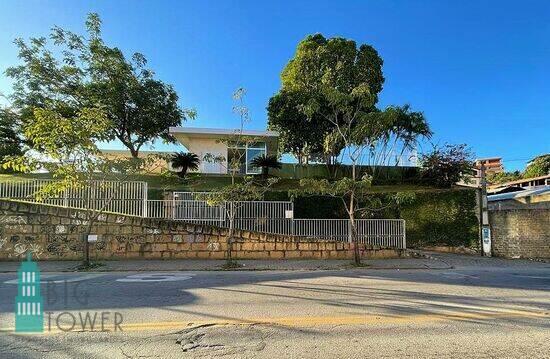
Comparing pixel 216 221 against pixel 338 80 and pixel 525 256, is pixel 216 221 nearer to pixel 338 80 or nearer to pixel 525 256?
pixel 525 256

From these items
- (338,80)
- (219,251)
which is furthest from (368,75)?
(219,251)

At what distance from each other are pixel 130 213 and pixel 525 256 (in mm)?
18538

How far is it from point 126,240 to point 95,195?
2083 millimetres

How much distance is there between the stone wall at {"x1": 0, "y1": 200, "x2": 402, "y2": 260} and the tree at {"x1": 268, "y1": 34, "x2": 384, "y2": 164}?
12100 mm

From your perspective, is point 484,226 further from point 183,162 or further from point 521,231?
point 183,162

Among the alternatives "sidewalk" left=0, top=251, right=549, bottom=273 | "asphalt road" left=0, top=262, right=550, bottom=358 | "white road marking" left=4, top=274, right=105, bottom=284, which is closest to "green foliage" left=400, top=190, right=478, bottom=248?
"sidewalk" left=0, top=251, right=549, bottom=273

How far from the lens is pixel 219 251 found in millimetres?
14891

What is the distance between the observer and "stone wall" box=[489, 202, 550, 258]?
1803cm

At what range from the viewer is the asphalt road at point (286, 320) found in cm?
447

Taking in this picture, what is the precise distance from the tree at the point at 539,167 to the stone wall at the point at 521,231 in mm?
31251
